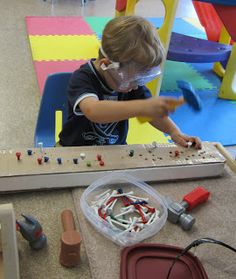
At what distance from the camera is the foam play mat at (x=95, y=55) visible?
1839 mm

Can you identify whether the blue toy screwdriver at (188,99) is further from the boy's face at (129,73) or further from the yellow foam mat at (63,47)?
the yellow foam mat at (63,47)

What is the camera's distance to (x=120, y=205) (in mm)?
676

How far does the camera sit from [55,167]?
701mm

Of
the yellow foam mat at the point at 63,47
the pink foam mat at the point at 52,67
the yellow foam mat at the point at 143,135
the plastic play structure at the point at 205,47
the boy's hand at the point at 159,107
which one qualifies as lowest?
the yellow foam mat at the point at 143,135

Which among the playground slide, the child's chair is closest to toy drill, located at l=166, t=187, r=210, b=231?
the child's chair

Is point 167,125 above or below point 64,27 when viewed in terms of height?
above

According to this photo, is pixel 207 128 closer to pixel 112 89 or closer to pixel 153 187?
pixel 112 89

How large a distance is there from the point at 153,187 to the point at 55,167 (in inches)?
8.1

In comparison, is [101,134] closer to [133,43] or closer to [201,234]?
[133,43]

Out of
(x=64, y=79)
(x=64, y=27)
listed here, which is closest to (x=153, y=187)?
(x=64, y=79)

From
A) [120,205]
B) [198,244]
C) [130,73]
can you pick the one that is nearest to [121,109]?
[130,73]

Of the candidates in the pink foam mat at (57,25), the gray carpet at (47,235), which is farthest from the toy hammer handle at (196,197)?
the pink foam mat at (57,25)

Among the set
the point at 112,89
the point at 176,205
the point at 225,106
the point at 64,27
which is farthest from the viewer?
the point at 64,27

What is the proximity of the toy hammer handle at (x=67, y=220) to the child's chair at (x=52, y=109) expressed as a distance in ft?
1.80
